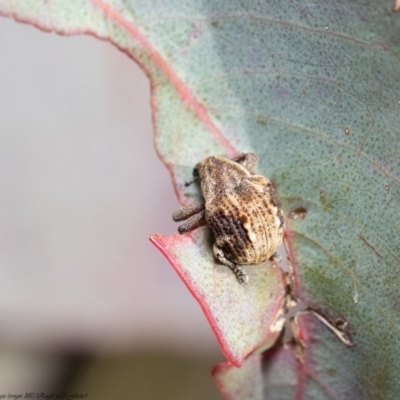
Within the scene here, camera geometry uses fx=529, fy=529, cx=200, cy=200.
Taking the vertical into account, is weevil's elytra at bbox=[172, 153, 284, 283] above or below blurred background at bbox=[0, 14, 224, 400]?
above

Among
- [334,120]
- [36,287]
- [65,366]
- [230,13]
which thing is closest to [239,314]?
[334,120]

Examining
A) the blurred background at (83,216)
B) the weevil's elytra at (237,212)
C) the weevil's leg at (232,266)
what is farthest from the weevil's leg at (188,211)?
the blurred background at (83,216)

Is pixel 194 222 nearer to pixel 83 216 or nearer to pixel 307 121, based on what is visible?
pixel 307 121

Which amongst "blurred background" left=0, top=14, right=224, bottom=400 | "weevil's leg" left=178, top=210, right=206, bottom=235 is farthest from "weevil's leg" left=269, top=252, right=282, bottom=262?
"blurred background" left=0, top=14, right=224, bottom=400

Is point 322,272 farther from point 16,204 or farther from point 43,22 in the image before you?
point 16,204

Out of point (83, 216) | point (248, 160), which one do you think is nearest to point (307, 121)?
point (248, 160)

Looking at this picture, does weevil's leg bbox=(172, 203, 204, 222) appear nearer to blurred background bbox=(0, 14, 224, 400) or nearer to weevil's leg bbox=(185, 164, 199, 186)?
weevil's leg bbox=(185, 164, 199, 186)
